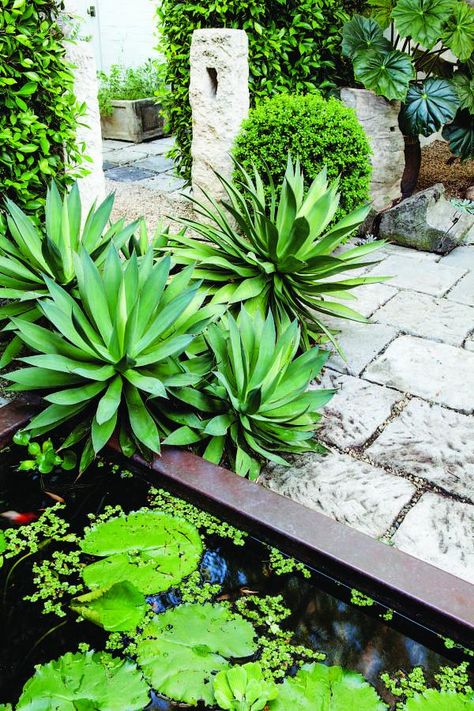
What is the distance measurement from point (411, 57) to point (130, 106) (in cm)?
386

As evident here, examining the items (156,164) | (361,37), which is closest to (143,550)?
(361,37)

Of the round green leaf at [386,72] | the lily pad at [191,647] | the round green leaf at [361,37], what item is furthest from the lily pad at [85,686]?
the round green leaf at [361,37]

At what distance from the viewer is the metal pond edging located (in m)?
1.69

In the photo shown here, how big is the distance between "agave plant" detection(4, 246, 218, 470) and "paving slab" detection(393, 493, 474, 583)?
885mm

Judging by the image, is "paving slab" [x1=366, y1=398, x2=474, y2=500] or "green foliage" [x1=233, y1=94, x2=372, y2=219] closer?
"paving slab" [x1=366, y1=398, x2=474, y2=500]

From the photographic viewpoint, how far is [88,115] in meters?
3.42

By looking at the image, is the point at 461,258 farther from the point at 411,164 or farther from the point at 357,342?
the point at 357,342

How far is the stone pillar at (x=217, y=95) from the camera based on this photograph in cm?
415

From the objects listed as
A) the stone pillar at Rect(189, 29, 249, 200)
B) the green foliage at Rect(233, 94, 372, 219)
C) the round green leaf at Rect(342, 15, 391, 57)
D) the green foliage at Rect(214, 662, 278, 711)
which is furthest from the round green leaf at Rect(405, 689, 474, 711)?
the round green leaf at Rect(342, 15, 391, 57)

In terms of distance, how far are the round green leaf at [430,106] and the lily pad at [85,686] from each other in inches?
161

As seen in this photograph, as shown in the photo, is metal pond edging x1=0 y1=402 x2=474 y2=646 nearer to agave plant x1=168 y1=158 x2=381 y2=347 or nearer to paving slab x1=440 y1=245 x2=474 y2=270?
agave plant x1=168 y1=158 x2=381 y2=347

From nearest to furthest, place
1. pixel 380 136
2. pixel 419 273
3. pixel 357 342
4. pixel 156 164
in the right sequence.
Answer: pixel 357 342, pixel 419 273, pixel 380 136, pixel 156 164

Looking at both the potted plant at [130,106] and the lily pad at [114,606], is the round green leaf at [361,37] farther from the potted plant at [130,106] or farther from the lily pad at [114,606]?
the lily pad at [114,606]

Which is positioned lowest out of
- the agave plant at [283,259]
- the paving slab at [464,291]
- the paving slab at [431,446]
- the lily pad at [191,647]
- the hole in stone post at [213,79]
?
the lily pad at [191,647]
